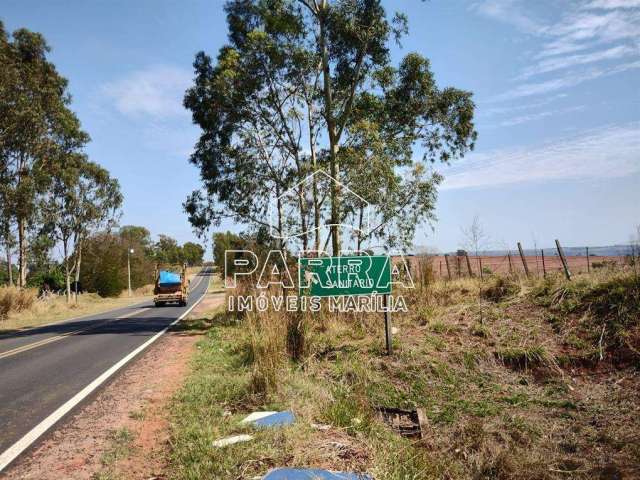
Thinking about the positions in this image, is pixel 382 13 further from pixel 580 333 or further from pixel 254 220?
pixel 580 333

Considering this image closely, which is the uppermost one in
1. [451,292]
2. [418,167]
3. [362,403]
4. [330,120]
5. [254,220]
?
[330,120]

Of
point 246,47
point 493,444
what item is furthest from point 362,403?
point 246,47

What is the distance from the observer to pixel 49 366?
30.0 feet

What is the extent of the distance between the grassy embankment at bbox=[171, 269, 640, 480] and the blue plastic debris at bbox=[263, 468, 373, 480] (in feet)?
0.58

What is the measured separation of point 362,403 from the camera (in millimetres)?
5875

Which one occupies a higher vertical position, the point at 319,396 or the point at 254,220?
the point at 254,220

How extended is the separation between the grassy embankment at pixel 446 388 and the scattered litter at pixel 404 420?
219 millimetres

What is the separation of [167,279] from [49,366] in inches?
873

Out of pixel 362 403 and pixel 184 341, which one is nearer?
pixel 362 403

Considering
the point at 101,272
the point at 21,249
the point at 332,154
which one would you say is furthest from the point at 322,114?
the point at 101,272

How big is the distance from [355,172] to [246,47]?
6577 mm

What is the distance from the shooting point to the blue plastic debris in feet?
12.2

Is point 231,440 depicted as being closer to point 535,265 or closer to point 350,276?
point 350,276

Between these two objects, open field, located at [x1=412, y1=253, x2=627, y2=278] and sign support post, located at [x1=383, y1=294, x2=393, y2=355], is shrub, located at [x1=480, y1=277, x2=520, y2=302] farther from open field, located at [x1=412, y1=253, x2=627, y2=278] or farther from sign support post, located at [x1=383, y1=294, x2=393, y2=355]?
sign support post, located at [x1=383, y1=294, x2=393, y2=355]
